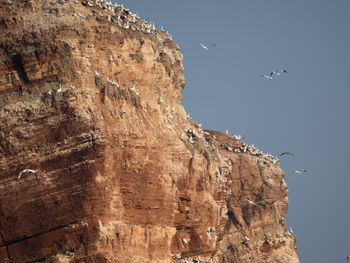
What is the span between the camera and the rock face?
59188mm

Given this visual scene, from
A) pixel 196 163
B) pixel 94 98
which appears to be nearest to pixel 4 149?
pixel 94 98

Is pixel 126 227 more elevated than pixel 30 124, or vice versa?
pixel 30 124

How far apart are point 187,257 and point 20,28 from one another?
2125 centimetres

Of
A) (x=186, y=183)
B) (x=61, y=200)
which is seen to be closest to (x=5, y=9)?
(x=61, y=200)

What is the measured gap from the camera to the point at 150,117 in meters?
67.2

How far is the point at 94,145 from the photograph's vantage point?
60.0 meters

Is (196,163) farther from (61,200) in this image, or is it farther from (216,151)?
(61,200)

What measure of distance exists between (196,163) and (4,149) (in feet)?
56.5

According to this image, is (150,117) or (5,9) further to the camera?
(150,117)

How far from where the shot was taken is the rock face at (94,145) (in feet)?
194

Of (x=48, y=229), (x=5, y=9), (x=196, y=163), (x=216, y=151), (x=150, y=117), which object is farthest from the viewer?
(x=216, y=151)

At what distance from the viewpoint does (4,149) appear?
5925 cm

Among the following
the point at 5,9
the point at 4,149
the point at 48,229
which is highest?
the point at 5,9

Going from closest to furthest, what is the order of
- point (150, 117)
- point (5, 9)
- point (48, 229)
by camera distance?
point (48, 229)
point (5, 9)
point (150, 117)
